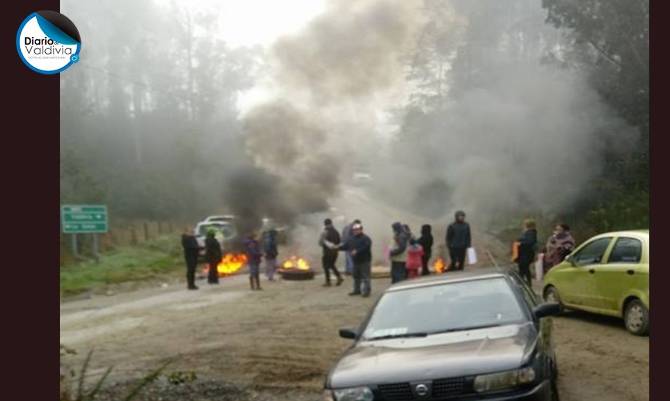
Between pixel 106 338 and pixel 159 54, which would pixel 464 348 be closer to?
pixel 106 338

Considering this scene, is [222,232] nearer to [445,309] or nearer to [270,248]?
[270,248]

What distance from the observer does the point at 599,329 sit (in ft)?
→ 33.5

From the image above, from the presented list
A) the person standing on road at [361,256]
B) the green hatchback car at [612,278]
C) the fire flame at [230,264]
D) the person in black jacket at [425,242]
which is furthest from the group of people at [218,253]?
the green hatchback car at [612,278]

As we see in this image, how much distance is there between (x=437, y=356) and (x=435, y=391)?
0.35 m

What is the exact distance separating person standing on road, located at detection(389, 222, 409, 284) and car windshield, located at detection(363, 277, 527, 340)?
25.7 feet

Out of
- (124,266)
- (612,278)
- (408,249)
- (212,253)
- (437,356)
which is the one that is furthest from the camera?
(124,266)

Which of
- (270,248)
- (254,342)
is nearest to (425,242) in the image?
(270,248)

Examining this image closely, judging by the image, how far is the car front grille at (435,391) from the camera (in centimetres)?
480

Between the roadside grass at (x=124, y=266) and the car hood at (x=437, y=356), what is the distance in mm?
16091

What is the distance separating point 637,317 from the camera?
9203 millimetres

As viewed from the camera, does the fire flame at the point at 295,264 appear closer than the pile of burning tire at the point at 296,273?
No

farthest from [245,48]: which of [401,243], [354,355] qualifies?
[354,355]

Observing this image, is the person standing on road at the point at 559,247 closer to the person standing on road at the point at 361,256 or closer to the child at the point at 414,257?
the child at the point at 414,257
